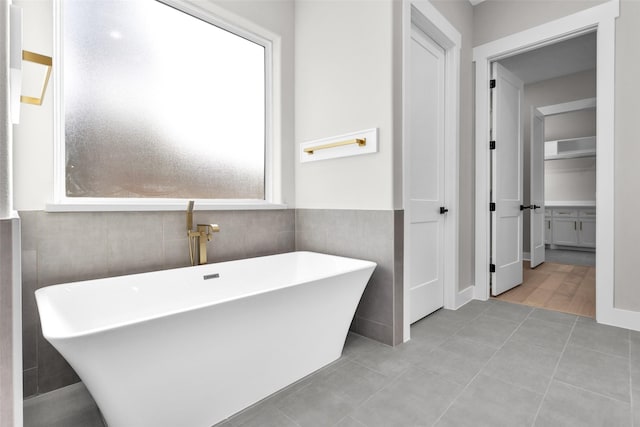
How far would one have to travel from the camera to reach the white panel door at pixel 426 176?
2469mm

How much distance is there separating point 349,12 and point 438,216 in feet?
5.55

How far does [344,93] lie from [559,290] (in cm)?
298

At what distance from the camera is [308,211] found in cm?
258

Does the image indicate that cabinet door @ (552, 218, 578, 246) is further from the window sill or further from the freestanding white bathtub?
the window sill

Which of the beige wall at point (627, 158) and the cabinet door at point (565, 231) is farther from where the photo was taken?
the cabinet door at point (565, 231)

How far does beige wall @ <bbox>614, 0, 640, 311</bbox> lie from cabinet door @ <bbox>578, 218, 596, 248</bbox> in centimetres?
405

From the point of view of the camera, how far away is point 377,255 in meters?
2.12

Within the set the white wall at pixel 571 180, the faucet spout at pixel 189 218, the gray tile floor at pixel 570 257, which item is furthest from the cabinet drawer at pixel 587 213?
the faucet spout at pixel 189 218

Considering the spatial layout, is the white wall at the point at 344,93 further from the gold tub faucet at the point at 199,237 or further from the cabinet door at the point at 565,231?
the cabinet door at the point at 565,231

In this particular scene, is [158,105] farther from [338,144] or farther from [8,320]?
[8,320]

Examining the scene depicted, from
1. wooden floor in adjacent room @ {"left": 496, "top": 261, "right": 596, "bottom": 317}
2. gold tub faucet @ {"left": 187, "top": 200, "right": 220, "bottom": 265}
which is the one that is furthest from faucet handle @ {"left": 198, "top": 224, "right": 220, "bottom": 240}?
wooden floor in adjacent room @ {"left": 496, "top": 261, "right": 596, "bottom": 317}

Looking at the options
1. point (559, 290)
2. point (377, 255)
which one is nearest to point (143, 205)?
point (377, 255)

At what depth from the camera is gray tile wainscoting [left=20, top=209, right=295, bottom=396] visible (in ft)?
5.00

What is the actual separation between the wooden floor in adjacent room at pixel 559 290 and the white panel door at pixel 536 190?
32 centimetres
